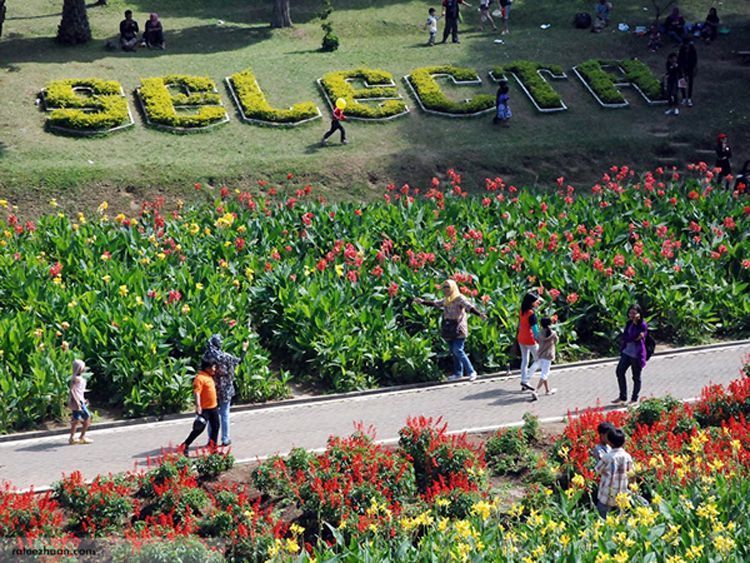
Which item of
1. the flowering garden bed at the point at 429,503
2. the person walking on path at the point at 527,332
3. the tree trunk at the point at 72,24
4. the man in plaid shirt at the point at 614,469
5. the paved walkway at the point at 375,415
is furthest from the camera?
the tree trunk at the point at 72,24

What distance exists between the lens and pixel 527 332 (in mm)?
17406

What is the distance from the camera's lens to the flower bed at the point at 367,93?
1193 inches

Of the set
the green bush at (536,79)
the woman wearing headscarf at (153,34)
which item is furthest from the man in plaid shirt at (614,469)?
the woman wearing headscarf at (153,34)

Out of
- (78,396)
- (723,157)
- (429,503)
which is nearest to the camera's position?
(429,503)

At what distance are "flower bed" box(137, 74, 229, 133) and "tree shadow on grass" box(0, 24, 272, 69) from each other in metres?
2.50

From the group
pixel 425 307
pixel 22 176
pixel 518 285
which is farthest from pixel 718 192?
pixel 22 176

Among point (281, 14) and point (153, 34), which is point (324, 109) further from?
point (281, 14)

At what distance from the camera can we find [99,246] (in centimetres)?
2117

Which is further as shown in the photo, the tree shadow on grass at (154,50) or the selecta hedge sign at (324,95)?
the tree shadow on grass at (154,50)

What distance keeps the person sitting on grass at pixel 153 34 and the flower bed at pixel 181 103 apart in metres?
2.95

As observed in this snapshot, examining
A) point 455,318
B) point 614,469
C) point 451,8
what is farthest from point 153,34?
point 614,469

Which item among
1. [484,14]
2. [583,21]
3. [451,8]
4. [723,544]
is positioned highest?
[451,8]

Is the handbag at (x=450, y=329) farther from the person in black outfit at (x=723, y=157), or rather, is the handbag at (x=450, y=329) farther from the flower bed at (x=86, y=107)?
the flower bed at (x=86, y=107)

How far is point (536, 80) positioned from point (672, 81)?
356 centimetres
